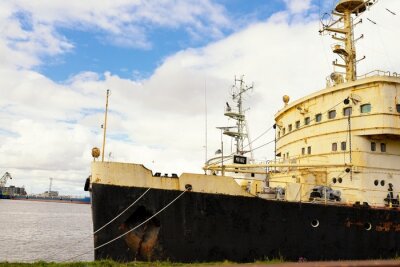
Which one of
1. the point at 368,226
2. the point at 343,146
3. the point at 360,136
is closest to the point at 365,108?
the point at 360,136

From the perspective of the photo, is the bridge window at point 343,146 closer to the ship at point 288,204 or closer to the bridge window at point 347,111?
the ship at point 288,204

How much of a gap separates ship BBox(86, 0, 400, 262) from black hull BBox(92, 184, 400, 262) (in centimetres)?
3

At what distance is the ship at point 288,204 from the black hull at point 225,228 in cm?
3

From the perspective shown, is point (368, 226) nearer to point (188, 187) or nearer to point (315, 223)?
point (315, 223)

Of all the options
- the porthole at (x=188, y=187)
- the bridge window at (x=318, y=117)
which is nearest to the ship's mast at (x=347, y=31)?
the bridge window at (x=318, y=117)

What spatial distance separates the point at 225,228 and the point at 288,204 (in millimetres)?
2494

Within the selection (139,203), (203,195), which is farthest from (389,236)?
(139,203)

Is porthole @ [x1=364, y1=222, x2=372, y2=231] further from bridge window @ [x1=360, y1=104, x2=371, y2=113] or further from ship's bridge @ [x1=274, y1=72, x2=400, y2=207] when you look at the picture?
bridge window @ [x1=360, y1=104, x2=371, y2=113]

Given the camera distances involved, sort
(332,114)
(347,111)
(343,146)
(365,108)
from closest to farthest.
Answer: (365,108)
(343,146)
(347,111)
(332,114)

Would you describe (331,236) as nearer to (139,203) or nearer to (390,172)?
(390,172)

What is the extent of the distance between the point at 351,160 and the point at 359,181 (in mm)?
918

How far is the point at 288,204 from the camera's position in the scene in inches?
562

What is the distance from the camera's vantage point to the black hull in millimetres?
13258

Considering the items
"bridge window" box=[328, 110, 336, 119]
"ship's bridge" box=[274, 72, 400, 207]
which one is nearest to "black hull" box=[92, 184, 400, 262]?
"ship's bridge" box=[274, 72, 400, 207]
